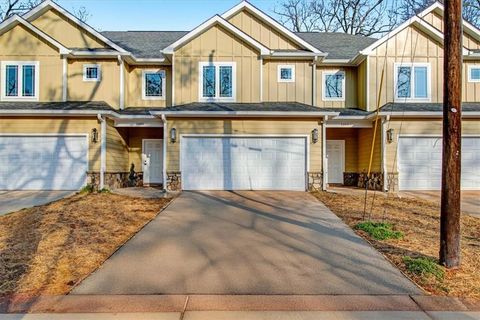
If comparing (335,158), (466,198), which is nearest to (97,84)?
(335,158)

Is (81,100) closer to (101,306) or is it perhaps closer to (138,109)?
(138,109)

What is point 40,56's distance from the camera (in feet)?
51.1

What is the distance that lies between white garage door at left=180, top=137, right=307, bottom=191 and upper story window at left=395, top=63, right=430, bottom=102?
5.25 m

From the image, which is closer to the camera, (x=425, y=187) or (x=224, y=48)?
(x=425, y=187)

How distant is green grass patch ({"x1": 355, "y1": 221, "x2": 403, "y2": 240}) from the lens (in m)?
7.30

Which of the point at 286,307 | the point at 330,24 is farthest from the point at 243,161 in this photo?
the point at 330,24

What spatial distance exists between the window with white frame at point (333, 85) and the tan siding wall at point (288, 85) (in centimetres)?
135

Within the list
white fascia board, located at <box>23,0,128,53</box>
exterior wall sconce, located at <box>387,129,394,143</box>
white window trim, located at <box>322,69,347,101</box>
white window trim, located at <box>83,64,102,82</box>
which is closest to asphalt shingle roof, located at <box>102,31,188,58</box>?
white fascia board, located at <box>23,0,128,53</box>

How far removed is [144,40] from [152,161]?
641 centimetres

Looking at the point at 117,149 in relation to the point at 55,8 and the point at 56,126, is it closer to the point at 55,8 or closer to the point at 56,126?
the point at 56,126

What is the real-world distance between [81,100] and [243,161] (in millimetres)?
7194

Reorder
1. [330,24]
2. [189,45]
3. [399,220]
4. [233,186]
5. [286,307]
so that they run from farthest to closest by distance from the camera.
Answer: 1. [330,24]
2. [189,45]
3. [233,186]
4. [399,220]
5. [286,307]

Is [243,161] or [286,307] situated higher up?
[243,161]

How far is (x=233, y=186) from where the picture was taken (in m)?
14.0
